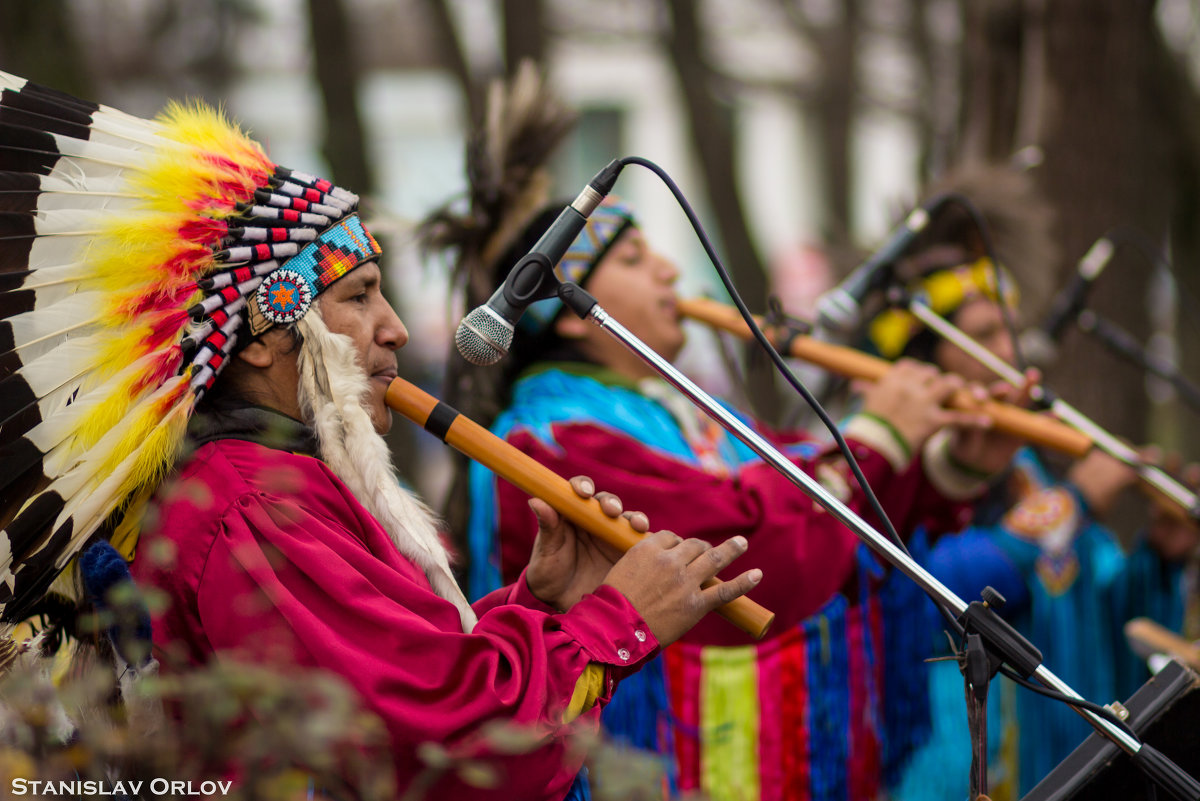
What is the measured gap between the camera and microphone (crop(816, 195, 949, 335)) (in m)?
3.40

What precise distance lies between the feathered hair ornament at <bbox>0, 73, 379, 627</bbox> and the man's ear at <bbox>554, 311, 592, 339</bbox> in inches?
49.4

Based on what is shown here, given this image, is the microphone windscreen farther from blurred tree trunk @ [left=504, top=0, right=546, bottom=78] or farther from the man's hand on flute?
blurred tree trunk @ [left=504, top=0, right=546, bottom=78]

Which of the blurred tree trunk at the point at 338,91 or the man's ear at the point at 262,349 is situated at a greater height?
the blurred tree trunk at the point at 338,91

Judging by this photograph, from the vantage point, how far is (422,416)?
78.9 inches

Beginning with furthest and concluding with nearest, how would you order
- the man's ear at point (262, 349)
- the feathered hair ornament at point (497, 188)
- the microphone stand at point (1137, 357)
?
1. the microphone stand at point (1137, 357)
2. the feathered hair ornament at point (497, 188)
3. the man's ear at point (262, 349)

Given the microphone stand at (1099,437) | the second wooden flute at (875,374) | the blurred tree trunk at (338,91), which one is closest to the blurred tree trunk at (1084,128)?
the microphone stand at (1099,437)

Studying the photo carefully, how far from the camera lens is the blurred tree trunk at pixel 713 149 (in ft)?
26.5

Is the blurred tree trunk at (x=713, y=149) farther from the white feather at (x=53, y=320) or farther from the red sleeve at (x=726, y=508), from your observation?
the white feather at (x=53, y=320)

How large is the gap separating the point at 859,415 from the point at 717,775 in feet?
3.25

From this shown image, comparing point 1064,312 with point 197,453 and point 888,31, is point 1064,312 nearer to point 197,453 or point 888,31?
point 197,453

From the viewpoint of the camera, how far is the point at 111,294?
5.79 feet

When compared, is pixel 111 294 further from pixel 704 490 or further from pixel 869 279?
pixel 869 279

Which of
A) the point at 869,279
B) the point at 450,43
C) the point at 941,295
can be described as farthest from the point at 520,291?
the point at 450,43

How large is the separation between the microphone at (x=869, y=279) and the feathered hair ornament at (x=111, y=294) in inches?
72.8
